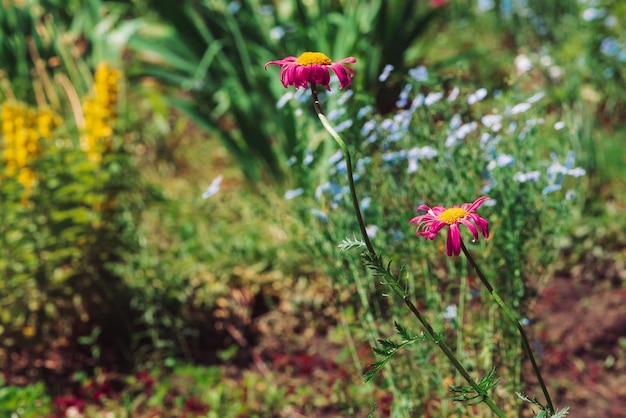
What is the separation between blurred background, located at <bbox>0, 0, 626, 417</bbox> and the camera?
2006 millimetres

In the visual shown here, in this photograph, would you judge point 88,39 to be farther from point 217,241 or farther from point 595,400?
point 595,400

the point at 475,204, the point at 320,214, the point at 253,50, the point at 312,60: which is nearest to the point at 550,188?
the point at 320,214

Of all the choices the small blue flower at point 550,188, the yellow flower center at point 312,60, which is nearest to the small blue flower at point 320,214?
the small blue flower at point 550,188

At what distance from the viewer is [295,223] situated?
2.38m

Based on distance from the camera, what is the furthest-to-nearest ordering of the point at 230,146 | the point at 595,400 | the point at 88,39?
1. the point at 88,39
2. the point at 230,146
3. the point at 595,400

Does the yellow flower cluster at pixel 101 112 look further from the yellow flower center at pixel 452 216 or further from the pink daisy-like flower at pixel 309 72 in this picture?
the yellow flower center at pixel 452 216

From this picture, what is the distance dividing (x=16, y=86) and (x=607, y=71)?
3292mm

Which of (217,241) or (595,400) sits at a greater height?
(217,241)

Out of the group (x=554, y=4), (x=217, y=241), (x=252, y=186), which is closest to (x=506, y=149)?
(x=217, y=241)

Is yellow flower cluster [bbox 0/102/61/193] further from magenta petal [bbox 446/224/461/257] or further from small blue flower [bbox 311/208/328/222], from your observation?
magenta petal [bbox 446/224/461/257]

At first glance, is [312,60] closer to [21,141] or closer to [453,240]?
[453,240]

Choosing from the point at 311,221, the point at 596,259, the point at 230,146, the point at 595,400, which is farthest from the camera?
the point at 230,146

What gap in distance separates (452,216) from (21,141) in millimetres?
1905

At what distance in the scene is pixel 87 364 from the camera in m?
2.84
